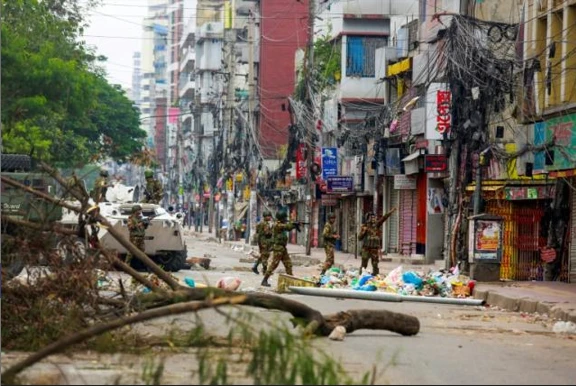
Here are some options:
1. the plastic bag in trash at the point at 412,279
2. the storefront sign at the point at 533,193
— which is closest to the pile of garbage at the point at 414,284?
the plastic bag in trash at the point at 412,279

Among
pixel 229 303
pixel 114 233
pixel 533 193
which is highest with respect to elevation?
pixel 533 193

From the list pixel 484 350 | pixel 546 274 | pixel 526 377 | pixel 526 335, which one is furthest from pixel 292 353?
pixel 546 274

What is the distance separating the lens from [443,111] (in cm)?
4269

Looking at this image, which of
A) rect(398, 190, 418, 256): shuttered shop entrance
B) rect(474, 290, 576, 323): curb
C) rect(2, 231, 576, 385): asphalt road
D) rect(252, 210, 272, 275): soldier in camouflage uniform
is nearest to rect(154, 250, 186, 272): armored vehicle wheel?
rect(252, 210, 272, 275): soldier in camouflage uniform

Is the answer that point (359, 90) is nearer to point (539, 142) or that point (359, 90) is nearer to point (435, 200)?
point (435, 200)

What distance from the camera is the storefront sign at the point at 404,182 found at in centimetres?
5500

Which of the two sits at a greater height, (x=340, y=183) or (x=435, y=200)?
(x=340, y=183)

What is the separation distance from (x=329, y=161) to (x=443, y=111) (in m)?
21.0

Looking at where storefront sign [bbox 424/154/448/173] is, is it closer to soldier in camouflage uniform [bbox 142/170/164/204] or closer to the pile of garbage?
soldier in camouflage uniform [bbox 142/170/164/204]

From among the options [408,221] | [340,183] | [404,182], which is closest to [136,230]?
[404,182]

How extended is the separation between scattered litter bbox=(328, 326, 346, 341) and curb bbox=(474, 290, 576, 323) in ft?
23.2

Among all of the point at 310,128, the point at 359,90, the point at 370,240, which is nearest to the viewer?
the point at 370,240

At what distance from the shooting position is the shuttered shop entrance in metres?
55.6

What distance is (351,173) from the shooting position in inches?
2601
